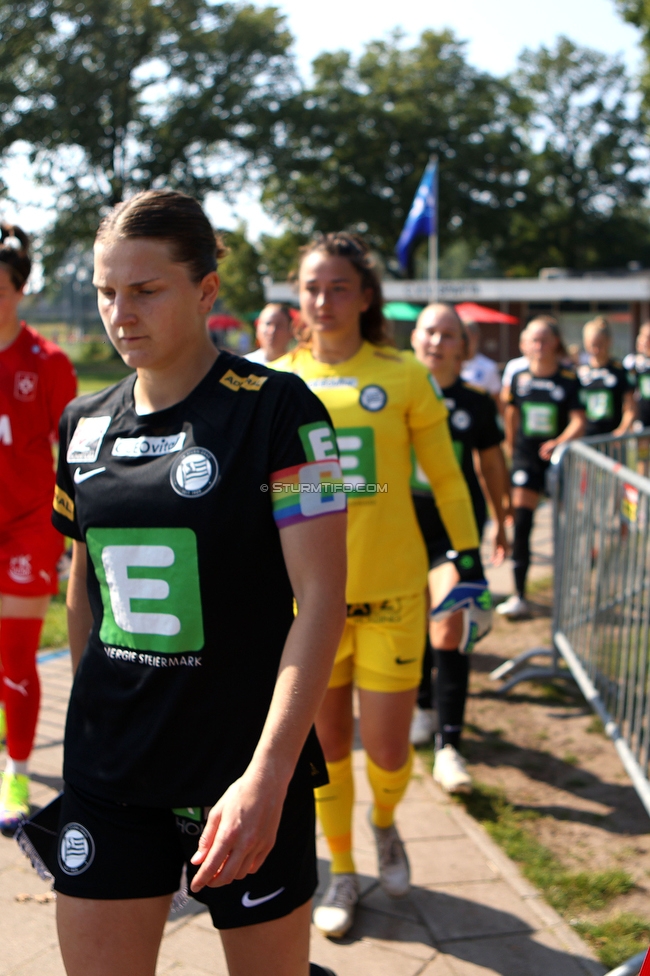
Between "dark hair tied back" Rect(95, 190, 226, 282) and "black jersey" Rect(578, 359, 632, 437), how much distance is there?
8.06 meters

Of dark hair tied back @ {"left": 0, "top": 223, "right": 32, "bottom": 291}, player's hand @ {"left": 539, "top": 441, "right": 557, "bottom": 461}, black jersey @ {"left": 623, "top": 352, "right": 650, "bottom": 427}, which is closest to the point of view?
dark hair tied back @ {"left": 0, "top": 223, "right": 32, "bottom": 291}

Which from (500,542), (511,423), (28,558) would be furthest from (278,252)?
(28,558)

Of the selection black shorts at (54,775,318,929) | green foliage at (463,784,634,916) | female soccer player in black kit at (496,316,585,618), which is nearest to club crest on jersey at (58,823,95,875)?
black shorts at (54,775,318,929)

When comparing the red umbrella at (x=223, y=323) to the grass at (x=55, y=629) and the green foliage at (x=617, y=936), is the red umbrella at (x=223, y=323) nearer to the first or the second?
the grass at (x=55, y=629)

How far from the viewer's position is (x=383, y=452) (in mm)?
3100

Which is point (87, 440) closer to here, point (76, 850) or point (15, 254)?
point (76, 850)

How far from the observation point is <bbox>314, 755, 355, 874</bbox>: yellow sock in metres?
3.06

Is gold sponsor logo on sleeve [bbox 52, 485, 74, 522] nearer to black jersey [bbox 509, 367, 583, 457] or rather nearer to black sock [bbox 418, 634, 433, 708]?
black sock [bbox 418, 634, 433, 708]

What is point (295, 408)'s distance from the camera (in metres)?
1.72

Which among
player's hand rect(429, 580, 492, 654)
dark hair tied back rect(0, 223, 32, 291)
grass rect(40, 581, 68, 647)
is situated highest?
dark hair tied back rect(0, 223, 32, 291)

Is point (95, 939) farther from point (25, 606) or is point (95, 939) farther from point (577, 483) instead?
point (577, 483)

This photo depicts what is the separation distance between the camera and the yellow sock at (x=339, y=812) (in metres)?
3.06

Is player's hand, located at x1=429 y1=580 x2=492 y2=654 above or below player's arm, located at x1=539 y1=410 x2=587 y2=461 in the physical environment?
below

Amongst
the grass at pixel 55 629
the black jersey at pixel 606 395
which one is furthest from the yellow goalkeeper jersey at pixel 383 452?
the black jersey at pixel 606 395
